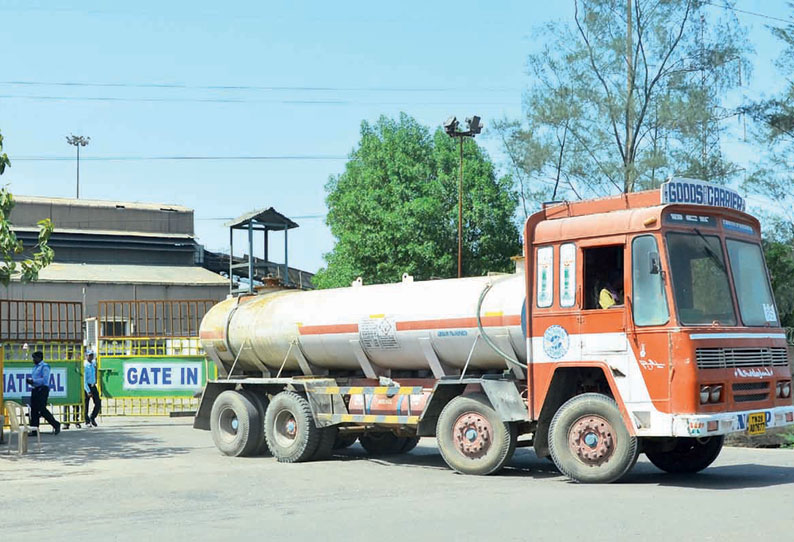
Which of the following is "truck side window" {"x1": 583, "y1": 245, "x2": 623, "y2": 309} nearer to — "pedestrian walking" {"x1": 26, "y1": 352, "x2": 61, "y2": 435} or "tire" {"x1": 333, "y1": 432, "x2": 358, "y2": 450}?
"tire" {"x1": 333, "y1": 432, "x2": 358, "y2": 450}

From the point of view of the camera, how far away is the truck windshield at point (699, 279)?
12289mm

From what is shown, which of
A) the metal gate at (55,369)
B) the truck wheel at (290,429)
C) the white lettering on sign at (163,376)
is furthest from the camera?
the white lettering on sign at (163,376)

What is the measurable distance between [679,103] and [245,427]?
21807mm

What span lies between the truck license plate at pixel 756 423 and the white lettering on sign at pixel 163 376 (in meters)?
16.1

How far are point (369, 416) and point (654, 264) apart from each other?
17.9 feet

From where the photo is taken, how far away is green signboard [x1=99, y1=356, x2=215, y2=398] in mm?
26047

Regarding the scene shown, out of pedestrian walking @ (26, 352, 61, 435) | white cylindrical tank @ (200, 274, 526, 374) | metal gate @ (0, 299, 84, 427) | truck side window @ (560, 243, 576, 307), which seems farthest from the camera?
metal gate @ (0, 299, 84, 427)

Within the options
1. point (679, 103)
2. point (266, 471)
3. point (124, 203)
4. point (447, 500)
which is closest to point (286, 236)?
point (679, 103)

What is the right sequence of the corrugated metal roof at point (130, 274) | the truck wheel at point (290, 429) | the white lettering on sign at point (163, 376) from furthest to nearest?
the corrugated metal roof at point (130, 274)
the white lettering on sign at point (163, 376)
the truck wheel at point (290, 429)

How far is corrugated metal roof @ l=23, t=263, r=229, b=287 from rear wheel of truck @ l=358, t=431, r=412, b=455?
32005 mm

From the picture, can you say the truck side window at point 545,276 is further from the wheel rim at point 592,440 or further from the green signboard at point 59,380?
the green signboard at point 59,380

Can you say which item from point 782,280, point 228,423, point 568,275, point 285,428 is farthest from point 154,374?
point 782,280

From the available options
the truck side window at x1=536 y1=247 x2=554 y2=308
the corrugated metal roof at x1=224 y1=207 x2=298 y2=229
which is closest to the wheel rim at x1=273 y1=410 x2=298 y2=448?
the truck side window at x1=536 y1=247 x2=554 y2=308

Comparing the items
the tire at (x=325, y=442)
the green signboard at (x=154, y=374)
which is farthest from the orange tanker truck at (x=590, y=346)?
the green signboard at (x=154, y=374)
